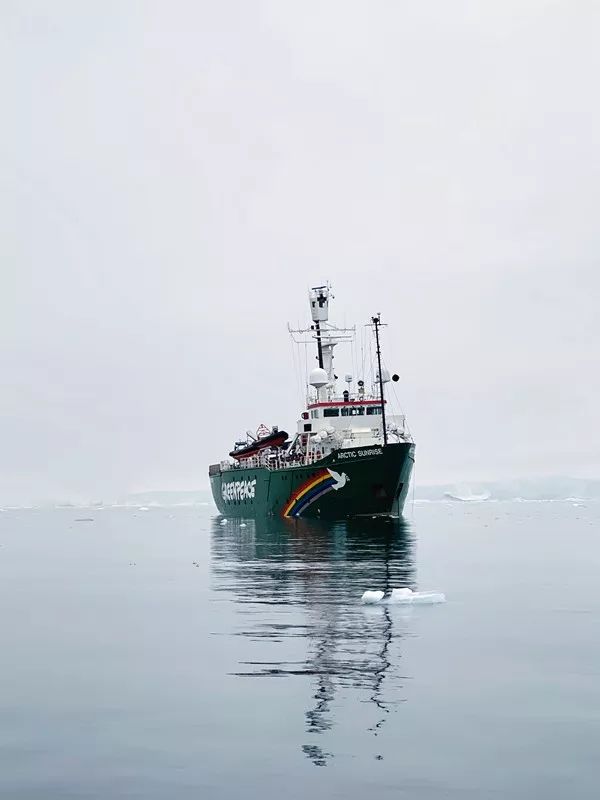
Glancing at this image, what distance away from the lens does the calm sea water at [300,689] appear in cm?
1269

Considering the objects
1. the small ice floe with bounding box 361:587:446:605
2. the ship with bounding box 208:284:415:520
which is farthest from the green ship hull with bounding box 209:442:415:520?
the small ice floe with bounding box 361:587:446:605

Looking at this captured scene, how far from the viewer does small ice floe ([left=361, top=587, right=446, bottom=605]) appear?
27.8 meters

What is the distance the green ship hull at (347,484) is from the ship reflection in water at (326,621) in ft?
58.3

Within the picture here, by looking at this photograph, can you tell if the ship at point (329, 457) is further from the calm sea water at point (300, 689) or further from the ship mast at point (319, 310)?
the calm sea water at point (300, 689)

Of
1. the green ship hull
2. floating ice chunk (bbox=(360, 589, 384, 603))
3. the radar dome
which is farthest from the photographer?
the radar dome

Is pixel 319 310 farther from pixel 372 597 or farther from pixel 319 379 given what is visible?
pixel 372 597

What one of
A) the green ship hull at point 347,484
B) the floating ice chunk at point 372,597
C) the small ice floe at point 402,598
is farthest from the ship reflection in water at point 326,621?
the green ship hull at point 347,484

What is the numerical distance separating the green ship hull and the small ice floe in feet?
135
